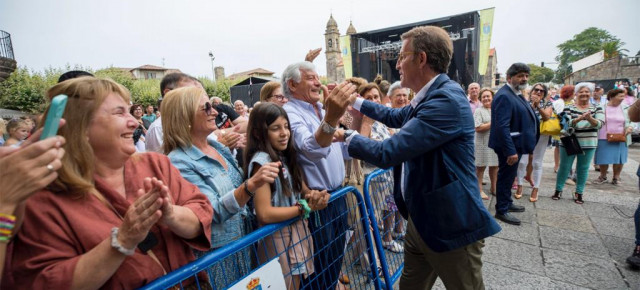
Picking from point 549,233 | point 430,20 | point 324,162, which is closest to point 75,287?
point 324,162

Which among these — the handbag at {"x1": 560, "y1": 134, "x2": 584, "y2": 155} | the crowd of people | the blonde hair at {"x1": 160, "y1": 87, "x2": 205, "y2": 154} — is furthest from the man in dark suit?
the blonde hair at {"x1": 160, "y1": 87, "x2": 205, "y2": 154}

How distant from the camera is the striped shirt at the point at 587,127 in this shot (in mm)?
4594

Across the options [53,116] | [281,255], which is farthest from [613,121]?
[53,116]

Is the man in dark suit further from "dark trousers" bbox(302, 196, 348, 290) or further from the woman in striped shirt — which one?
"dark trousers" bbox(302, 196, 348, 290)

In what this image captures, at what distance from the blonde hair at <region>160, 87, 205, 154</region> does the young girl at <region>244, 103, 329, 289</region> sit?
15.8 inches

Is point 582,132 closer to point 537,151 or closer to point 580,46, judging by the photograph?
point 537,151

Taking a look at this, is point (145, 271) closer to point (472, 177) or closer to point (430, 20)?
point (472, 177)

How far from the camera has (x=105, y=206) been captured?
112 cm

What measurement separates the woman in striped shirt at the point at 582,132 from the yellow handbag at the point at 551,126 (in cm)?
17

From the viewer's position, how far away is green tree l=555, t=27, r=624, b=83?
6250cm

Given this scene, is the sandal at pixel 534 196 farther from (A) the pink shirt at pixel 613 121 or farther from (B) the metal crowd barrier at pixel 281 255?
(B) the metal crowd barrier at pixel 281 255

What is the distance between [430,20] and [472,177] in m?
19.7

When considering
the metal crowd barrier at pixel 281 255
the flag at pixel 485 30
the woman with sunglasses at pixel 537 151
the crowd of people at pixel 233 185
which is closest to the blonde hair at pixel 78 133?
the crowd of people at pixel 233 185

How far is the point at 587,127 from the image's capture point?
462 cm
